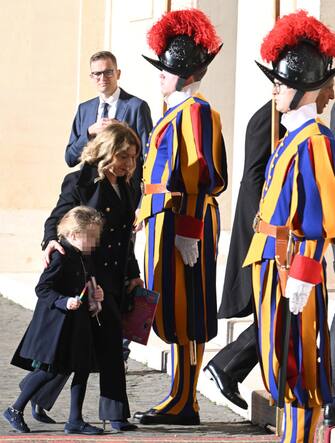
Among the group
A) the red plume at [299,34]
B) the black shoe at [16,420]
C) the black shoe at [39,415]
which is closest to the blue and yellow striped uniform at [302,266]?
the red plume at [299,34]

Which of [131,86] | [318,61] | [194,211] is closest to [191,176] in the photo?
[194,211]

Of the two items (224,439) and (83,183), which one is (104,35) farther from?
(224,439)

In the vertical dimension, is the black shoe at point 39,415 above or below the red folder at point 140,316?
below

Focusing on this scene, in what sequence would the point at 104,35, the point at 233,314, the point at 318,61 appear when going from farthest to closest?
the point at 104,35, the point at 233,314, the point at 318,61

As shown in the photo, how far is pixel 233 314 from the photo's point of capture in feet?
22.4

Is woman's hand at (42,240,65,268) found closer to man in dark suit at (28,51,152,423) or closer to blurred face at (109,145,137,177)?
blurred face at (109,145,137,177)

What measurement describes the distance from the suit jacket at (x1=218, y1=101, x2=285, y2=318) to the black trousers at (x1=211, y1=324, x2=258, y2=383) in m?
0.29

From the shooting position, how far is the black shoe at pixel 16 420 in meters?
6.27

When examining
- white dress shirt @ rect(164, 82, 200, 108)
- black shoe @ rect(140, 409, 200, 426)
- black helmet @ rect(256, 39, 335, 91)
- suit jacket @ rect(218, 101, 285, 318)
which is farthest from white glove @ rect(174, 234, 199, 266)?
black helmet @ rect(256, 39, 335, 91)

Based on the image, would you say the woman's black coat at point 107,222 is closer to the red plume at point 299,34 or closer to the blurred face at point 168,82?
the blurred face at point 168,82

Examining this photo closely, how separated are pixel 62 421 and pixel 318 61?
7.32 ft

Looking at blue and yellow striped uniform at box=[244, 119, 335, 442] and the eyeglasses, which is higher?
the eyeglasses

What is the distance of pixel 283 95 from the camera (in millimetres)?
5324

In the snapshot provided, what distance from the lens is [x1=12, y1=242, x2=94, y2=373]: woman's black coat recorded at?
6.14 metres
